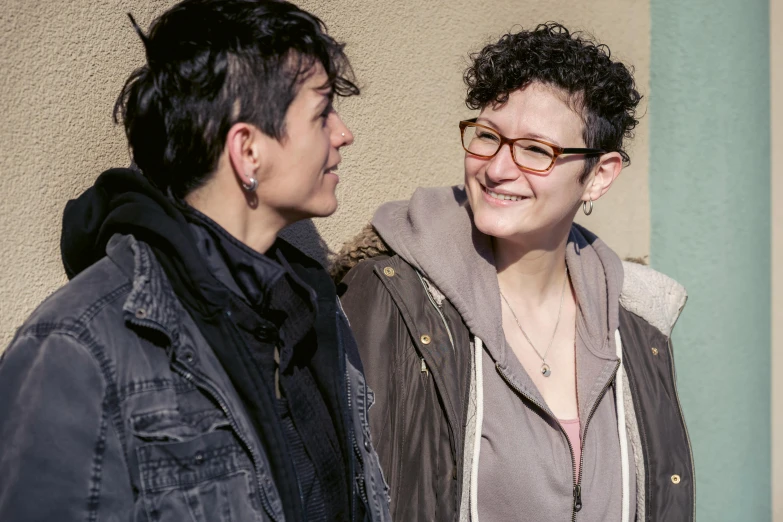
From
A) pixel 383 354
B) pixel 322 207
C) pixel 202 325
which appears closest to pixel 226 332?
pixel 202 325

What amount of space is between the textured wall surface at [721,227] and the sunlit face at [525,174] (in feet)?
5.66

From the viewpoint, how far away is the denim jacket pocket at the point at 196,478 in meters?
1.67

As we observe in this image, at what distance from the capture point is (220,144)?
6.28 ft

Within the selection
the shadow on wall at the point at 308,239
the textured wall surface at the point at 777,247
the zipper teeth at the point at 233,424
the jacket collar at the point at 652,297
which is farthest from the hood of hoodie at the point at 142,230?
the textured wall surface at the point at 777,247

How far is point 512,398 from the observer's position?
260 cm

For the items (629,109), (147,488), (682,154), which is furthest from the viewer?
(682,154)

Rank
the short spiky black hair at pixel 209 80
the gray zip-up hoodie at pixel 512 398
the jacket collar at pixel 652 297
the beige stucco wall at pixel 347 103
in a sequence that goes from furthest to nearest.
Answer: the jacket collar at pixel 652 297 < the gray zip-up hoodie at pixel 512 398 < the beige stucco wall at pixel 347 103 < the short spiky black hair at pixel 209 80

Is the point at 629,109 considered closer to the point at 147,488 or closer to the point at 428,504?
the point at 428,504

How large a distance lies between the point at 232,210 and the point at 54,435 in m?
0.64

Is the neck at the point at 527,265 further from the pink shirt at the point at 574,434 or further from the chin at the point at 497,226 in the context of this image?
the pink shirt at the point at 574,434

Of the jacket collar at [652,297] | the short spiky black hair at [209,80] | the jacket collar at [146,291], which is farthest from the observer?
the jacket collar at [652,297]

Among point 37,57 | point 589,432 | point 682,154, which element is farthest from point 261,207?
point 682,154

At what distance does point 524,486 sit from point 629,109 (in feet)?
4.29

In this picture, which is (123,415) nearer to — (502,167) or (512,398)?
(512,398)
